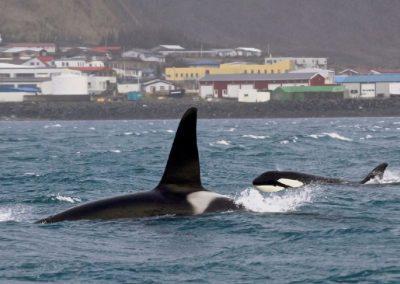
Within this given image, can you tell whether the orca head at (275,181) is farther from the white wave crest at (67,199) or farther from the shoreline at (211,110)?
the shoreline at (211,110)

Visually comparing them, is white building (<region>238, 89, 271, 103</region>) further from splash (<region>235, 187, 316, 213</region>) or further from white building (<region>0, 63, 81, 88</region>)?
splash (<region>235, 187, 316, 213</region>)

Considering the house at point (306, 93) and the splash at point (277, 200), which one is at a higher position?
the splash at point (277, 200)

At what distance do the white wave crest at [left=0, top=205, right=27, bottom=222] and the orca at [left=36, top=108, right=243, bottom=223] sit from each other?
2225mm

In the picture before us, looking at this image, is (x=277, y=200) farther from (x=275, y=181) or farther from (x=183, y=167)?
(x=183, y=167)

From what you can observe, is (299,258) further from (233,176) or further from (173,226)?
(233,176)

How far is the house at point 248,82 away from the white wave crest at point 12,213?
159m

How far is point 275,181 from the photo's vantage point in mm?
29547

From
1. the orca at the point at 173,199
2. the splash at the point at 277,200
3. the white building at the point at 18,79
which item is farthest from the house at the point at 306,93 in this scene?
the orca at the point at 173,199

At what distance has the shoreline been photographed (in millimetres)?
172250

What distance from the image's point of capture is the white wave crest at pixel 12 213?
2383 centimetres

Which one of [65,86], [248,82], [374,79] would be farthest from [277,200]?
[374,79]

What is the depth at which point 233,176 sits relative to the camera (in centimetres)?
3806

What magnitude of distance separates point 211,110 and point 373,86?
2766 cm

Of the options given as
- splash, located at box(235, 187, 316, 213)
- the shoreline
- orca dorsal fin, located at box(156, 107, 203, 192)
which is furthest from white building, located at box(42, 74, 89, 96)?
orca dorsal fin, located at box(156, 107, 203, 192)
